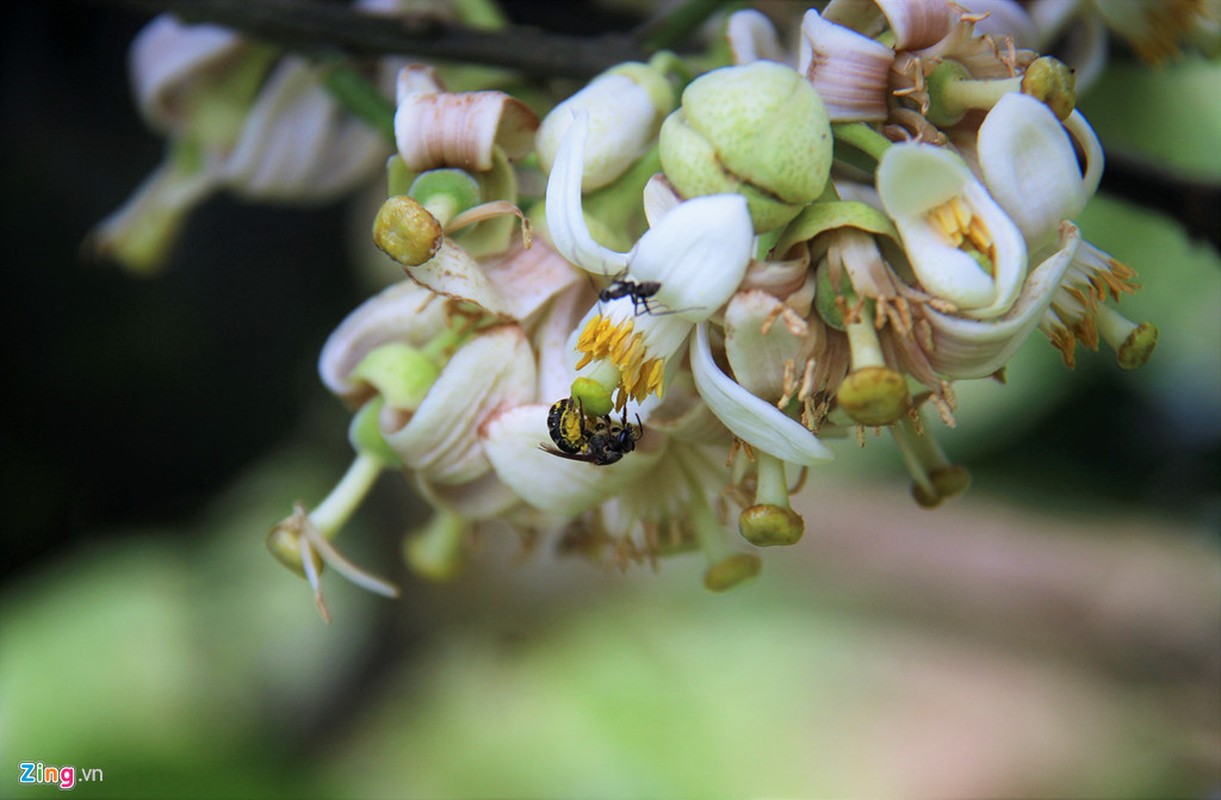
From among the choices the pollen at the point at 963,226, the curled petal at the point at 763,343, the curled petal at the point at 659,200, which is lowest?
the curled petal at the point at 763,343

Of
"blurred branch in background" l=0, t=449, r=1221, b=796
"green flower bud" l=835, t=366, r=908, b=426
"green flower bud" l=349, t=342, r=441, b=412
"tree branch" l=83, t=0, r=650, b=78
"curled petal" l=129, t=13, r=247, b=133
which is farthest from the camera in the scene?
"blurred branch in background" l=0, t=449, r=1221, b=796

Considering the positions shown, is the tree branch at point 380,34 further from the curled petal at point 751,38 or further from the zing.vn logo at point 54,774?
the zing.vn logo at point 54,774

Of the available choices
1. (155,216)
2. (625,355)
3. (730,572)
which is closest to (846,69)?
(625,355)

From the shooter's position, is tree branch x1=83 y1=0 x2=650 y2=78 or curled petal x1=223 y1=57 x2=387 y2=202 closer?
tree branch x1=83 y1=0 x2=650 y2=78

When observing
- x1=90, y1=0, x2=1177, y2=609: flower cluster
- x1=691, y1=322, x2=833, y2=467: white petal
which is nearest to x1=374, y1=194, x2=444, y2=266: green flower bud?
x1=90, y1=0, x2=1177, y2=609: flower cluster

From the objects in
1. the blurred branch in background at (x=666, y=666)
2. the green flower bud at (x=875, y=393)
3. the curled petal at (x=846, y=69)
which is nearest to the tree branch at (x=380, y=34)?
the curled petal at (x=846, y=69)

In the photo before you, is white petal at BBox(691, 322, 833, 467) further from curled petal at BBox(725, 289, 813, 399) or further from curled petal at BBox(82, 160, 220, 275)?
curled petal at BBox(82, 160, 220, 275)

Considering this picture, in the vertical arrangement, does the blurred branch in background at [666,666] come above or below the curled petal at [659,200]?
below
